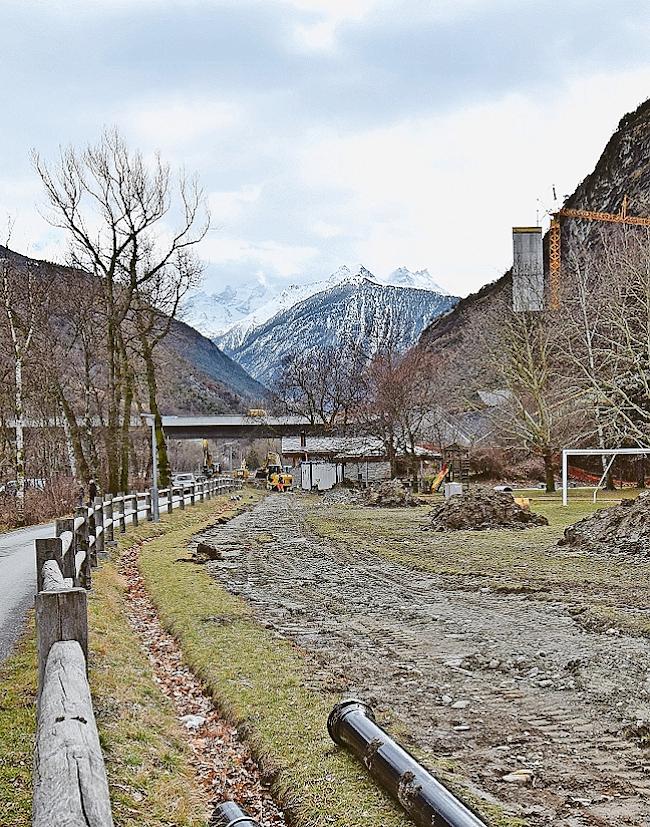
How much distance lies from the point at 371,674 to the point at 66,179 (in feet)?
94.6

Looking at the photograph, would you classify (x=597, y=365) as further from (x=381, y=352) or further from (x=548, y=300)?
(x=381, y=352)

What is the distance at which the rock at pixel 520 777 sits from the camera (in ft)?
19.1

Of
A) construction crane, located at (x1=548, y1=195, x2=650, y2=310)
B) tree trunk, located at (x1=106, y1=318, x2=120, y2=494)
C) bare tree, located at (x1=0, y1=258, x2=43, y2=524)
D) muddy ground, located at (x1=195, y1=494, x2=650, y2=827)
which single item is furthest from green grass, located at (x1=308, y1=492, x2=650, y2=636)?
construction crane, located at (x1=548, y1=195, x2=650, y2=310)

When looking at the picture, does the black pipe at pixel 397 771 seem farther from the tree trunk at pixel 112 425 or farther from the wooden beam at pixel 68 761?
the tree trunk at pixel 112 425

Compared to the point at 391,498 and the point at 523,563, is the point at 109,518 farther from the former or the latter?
the point at 391,498

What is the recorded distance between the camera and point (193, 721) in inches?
301

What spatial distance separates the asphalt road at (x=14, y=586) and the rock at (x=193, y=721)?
202cm

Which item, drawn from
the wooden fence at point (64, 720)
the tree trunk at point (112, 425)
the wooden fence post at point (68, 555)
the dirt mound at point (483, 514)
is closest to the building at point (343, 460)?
the tree trunk at point (112, 425)

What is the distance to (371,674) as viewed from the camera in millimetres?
8930

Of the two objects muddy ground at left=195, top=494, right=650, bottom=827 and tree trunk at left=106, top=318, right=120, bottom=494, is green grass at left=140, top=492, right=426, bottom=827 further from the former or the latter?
tree trunk at left=106, top=318, right=120, bottom=494

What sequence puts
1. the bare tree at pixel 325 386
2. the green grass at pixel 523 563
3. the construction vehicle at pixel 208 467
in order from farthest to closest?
the bare tree at pixel 325 386 → the construction vehicle at pixel 208 467 → the green grass at pixel 523 563

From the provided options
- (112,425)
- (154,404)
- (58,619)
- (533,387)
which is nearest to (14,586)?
(58,619)

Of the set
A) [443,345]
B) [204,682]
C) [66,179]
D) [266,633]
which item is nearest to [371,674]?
[204,682]

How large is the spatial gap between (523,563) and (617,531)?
3.39m
